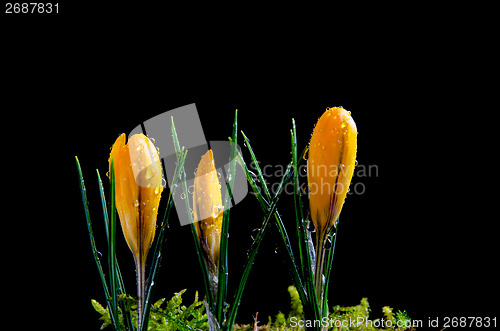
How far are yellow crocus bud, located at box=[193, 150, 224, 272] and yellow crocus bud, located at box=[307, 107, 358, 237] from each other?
0.22 metres

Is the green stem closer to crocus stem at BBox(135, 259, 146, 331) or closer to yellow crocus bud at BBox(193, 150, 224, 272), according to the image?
crocus stem at BBox(135, 259, 146, 331)

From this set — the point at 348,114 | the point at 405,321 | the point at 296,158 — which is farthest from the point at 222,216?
the point at 405,321

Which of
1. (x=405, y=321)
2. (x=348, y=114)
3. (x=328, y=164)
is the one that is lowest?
(x=405, y=321)

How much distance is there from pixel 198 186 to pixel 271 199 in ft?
0.61

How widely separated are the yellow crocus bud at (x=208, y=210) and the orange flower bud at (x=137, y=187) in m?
0.09

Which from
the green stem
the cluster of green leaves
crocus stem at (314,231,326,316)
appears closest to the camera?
the green stem

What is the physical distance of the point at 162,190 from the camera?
1310 millimetres

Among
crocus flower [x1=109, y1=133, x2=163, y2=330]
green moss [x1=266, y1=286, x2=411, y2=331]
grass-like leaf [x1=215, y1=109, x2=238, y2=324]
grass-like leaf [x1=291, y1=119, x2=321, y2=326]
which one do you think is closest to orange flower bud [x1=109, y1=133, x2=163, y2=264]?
crocus flower [x1=109, y1=133, x2=163, y2=330]

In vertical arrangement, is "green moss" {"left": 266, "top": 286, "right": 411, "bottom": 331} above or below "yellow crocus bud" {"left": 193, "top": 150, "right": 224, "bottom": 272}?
below

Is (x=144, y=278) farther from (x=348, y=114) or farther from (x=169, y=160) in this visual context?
(x=348, y=114)

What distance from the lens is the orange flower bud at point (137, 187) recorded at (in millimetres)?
1258

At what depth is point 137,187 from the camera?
1264 mm

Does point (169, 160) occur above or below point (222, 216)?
above

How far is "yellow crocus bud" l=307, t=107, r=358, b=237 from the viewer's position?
1.28 metres
